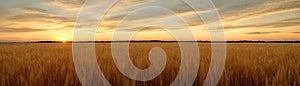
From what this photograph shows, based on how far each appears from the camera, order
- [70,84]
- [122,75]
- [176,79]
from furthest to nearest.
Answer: [122,75]
[176,79]
[70,84]

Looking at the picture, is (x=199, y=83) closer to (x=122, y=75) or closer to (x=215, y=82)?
(x=215, y=82)

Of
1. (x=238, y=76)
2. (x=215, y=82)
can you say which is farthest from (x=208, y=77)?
(x=238, y=76)

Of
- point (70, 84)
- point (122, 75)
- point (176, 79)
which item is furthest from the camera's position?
point (122, 75)

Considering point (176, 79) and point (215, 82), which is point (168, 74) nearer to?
point (176, 79)

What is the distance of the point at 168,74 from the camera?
3062 mm

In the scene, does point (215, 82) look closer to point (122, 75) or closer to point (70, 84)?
point (122, 75)

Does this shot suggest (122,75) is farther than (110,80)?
Yes

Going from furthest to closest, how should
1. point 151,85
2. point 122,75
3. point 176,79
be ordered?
point 122,75 → point 176,79 → point 151,85

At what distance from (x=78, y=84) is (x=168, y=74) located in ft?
3.21

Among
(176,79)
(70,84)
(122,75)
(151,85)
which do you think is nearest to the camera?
(70,84)

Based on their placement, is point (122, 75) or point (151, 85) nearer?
point (151, 85)

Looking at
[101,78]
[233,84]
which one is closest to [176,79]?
[233,84]

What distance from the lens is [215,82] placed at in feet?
8.65

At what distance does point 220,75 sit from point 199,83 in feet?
1.44
